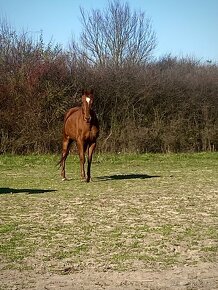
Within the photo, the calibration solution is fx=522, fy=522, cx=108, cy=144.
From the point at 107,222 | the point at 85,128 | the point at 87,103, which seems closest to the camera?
the point at 107,222

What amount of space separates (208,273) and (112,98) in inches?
735

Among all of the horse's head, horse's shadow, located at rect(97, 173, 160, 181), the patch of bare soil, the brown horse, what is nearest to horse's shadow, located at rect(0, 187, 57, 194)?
the brown horse

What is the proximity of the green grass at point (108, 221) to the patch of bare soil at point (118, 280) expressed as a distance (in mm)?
200

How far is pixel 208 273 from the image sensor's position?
5.43m

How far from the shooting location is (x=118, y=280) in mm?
5188

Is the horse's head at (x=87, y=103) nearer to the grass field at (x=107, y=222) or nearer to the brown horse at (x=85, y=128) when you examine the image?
the brown horse at (x=85, y=128)

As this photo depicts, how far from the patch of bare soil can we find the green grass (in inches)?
7.9

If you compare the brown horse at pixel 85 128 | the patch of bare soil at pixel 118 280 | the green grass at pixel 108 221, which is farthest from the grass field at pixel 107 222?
the brown horse at pixel 85 128

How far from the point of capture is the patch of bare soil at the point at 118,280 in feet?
16.4

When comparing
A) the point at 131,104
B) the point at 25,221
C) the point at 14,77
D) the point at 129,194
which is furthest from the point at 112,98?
the point at 25,221

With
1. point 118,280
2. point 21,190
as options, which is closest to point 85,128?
point 21,190

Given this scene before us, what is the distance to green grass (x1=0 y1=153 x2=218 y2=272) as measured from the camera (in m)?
5.97

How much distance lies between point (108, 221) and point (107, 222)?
8 cm

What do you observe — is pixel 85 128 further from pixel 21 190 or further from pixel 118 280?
pixel 118 280
